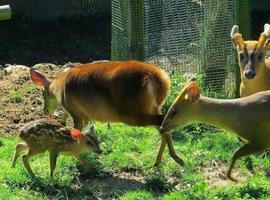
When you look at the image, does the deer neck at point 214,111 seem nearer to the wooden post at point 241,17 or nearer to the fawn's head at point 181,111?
the fawn's head at point 181,111

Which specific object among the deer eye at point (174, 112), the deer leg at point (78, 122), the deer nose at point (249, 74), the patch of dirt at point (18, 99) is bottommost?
the patch of dirt at point (18, 99)

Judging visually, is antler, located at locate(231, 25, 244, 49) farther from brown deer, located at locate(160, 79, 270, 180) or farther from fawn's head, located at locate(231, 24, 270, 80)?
brown deer, located at locate(160, 79, 270, 180)

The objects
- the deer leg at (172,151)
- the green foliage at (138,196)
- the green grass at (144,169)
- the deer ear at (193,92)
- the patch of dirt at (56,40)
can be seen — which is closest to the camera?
the green foliage at (138,196)

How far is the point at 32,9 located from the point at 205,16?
649 centimetres

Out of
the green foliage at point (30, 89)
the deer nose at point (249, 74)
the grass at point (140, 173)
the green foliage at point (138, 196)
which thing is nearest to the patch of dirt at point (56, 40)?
the green foliage at point (30, 89)

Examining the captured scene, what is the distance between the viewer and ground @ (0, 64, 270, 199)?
7352 mm

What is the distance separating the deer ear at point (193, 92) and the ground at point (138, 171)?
851 mm

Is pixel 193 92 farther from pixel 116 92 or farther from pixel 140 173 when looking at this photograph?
pixel 140 173

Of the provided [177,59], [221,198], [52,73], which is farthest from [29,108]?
[221,198]

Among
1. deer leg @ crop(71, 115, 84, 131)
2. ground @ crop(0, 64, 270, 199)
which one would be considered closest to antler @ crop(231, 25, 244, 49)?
ground @ crop(0, 64, 270, 199)

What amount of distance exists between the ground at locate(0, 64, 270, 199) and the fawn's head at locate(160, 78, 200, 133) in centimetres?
55

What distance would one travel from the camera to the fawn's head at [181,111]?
25.1 ft

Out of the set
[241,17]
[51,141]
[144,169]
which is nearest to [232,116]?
[144,169]

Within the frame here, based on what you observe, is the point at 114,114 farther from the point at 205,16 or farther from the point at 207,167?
the point at 205,16
